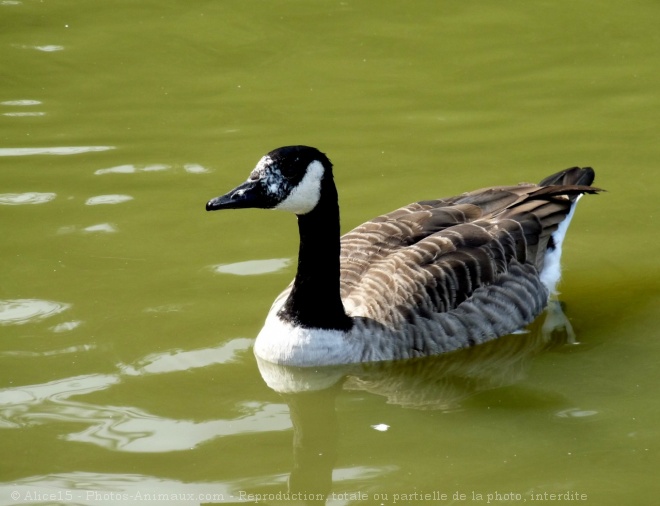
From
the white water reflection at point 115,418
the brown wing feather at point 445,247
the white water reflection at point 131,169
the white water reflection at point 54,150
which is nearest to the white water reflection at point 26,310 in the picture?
the white water reflection at point 115,418

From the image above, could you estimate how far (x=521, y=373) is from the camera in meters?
8.09

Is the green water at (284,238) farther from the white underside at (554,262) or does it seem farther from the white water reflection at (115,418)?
the white underside at (554,262)

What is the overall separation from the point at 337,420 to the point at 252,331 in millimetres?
1310

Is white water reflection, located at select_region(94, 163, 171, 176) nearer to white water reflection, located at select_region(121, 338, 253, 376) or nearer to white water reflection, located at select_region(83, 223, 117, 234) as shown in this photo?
white water reflection, located at select_region(83, 223, 117, 234)

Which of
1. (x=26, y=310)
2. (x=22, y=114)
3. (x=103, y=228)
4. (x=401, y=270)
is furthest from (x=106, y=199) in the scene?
(x=401, y=270)

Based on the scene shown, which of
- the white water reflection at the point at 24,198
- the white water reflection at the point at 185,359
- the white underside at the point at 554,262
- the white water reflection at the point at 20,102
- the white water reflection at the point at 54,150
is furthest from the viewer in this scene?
the white water reflection at the point at 20,102

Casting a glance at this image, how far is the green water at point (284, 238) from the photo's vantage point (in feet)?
22.6

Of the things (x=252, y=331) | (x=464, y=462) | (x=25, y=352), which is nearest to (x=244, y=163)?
(x=252, y=331)

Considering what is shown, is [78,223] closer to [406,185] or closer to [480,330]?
[406,185]

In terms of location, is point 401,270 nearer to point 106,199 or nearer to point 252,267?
point 252,267

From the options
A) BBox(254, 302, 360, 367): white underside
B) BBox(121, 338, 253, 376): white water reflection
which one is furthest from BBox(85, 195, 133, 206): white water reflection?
BBox(254, 302, 360, 367): white underside

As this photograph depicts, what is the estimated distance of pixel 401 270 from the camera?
8.26 metres

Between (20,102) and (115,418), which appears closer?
(115,418)

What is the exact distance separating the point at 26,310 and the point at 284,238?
227 cm
